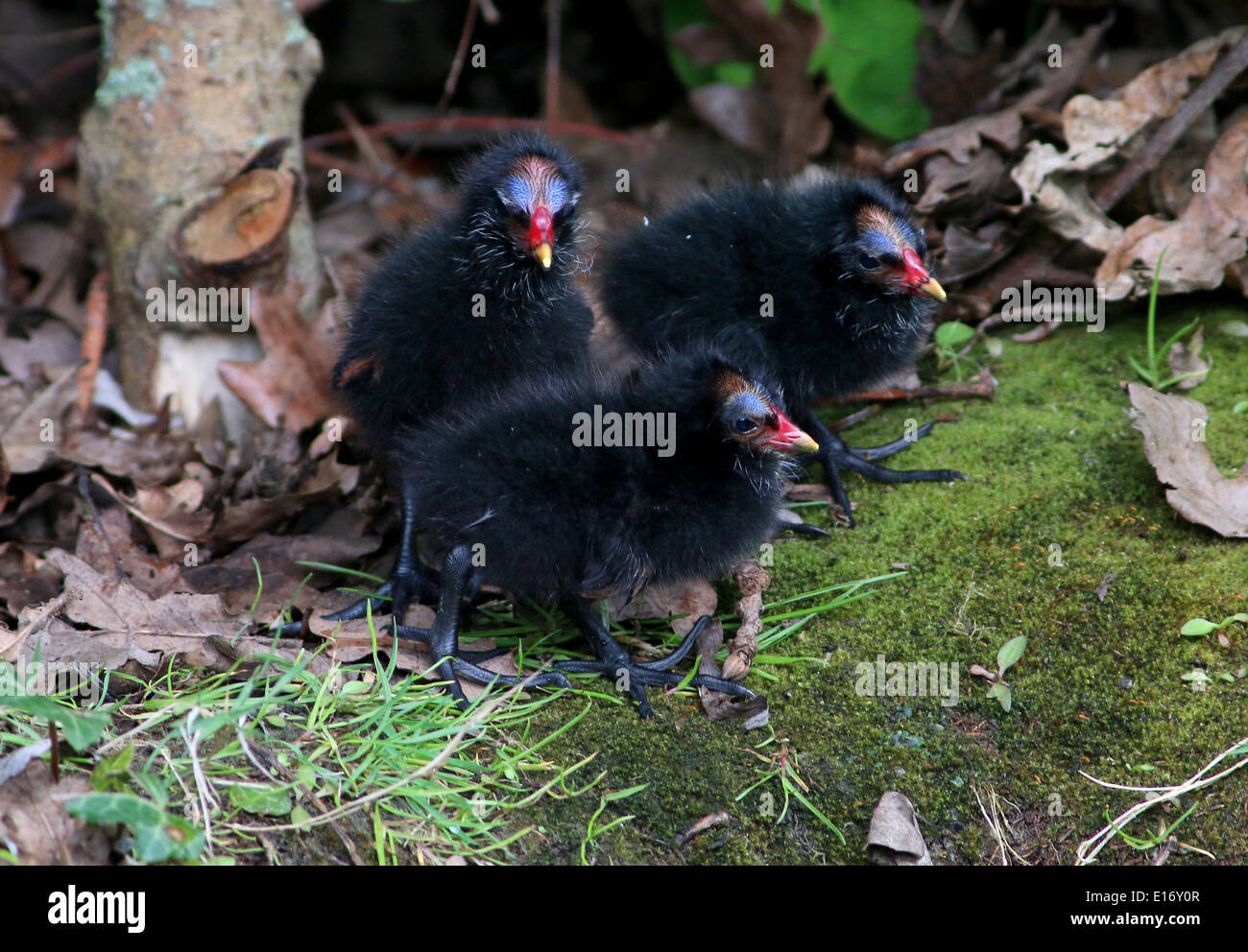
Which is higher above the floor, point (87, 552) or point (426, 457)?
point (426, 457)

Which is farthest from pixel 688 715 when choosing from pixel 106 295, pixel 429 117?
pixel 429 117

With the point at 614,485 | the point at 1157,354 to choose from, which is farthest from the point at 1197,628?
the point at 614,485

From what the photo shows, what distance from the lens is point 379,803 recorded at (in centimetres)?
290

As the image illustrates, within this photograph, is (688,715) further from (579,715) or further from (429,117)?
(429,117)

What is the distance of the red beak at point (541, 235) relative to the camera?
3.58 metres

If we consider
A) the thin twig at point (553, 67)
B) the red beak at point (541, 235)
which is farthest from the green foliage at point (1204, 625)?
the thin twig at point (553, 67)

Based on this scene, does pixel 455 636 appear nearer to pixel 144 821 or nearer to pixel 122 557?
pixel 144 821

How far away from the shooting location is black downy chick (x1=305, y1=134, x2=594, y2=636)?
376 cm

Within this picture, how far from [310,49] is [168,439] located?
74.0 inches
